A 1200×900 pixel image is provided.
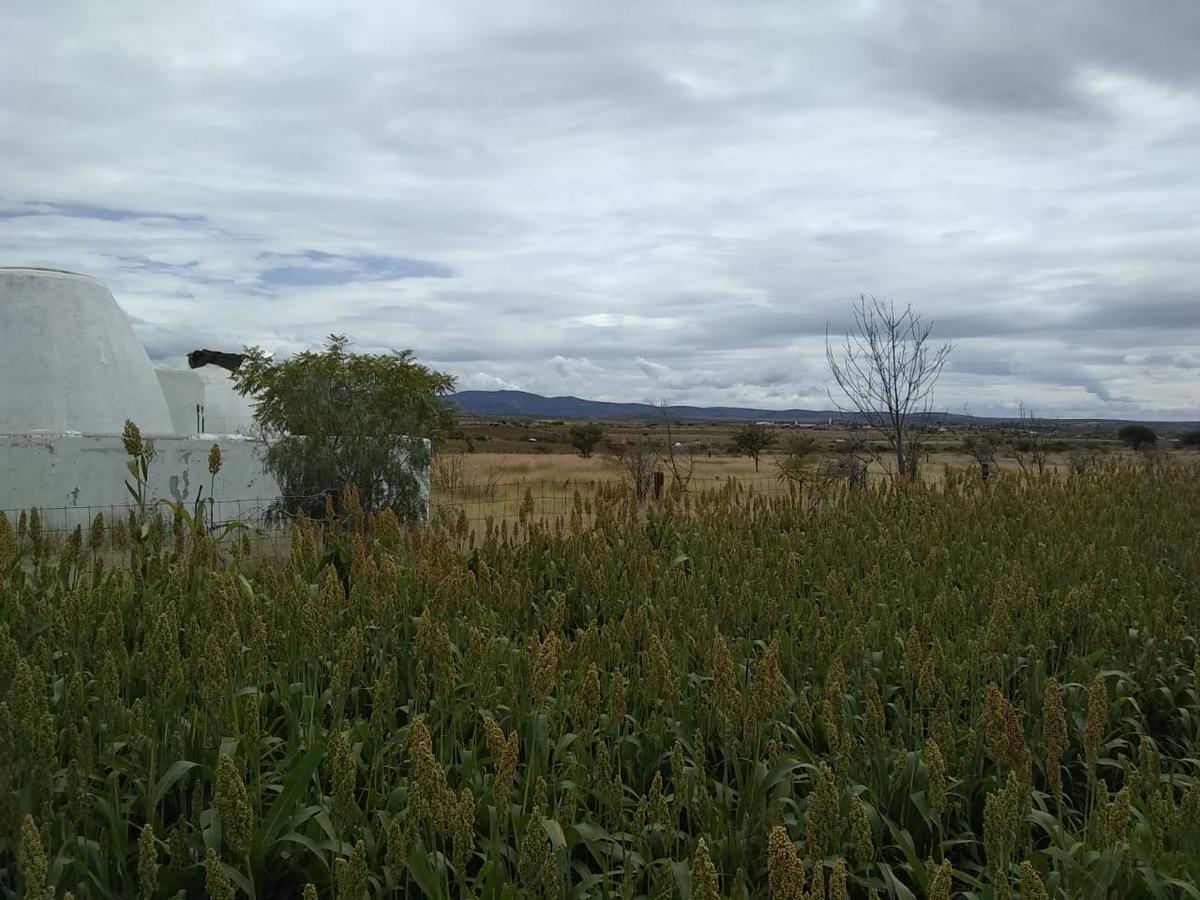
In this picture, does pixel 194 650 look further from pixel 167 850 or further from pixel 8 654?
pixel 167 850

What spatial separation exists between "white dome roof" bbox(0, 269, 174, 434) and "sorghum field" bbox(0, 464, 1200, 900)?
12.9 meters

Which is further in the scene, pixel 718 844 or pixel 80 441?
pixel 80 441

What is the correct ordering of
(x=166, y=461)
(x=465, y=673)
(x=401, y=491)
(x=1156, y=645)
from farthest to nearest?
(x=166, y=461) < (x=401, y=491) < (x=1156, y=645) < (x=465, y=673)

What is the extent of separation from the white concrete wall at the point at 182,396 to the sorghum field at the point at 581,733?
20.6m

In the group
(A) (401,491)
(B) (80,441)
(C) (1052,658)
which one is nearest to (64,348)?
(B) (80,441)

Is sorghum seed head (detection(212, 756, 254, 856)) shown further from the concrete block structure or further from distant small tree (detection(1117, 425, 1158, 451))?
distant small tree (detection(1117, 425, 1158, 451))

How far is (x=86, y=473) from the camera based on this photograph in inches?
599

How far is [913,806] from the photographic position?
3.29m

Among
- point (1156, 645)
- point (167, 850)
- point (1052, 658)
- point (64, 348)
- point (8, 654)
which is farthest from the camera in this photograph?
point (64, 348)

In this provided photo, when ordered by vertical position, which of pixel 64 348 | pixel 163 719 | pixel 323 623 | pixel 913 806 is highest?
pixel 64 348

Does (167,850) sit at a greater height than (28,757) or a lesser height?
lesser

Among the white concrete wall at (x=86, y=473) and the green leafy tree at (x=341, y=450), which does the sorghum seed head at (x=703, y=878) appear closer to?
the green leafy tree at (x=341, y=450)

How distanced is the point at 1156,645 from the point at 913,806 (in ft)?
7.05

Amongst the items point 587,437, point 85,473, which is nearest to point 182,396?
point 85,473
